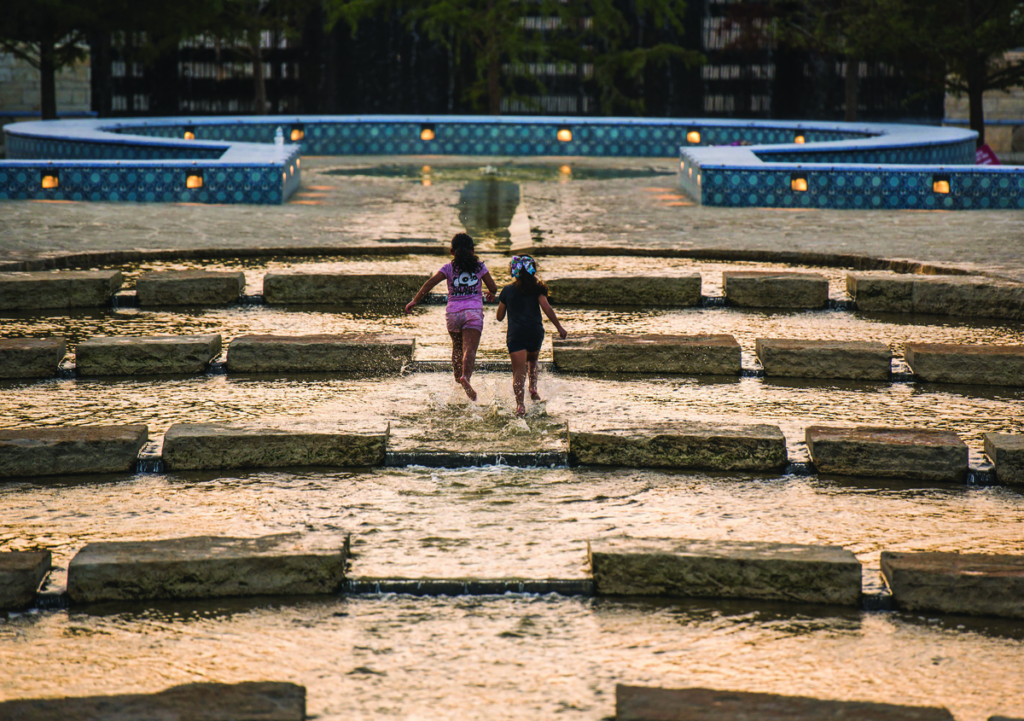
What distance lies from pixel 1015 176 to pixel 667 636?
43.5ft

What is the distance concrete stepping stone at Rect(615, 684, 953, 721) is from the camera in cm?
391

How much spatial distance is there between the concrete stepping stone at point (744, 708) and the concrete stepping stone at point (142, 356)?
5.29 m

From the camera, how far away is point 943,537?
225 inches

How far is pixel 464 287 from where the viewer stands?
7.61 meters

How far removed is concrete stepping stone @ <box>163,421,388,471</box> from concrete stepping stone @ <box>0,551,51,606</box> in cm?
157

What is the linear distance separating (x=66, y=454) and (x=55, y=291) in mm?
4262

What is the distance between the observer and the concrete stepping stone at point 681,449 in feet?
21.7

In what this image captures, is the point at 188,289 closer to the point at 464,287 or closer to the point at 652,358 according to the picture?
the point at 464,287

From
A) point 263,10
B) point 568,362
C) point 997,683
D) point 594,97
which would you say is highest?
point 263,10

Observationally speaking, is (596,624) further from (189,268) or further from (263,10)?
(263,10)

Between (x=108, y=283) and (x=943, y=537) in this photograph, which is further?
(x=108, y=283)

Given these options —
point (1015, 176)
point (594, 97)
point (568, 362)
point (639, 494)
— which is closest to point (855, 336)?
point (568, 362)

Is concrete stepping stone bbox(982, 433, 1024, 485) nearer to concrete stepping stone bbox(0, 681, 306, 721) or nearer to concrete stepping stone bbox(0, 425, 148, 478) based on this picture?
concrete stepping stone bbox(0, 681, 306, 721)

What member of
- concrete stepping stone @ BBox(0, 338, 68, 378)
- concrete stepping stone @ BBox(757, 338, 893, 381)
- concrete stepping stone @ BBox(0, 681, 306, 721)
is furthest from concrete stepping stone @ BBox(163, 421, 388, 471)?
concrete stepping stone @ BBox(757, 338, 893, 381)
